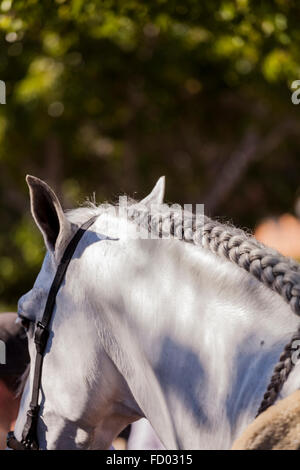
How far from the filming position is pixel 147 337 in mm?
1932

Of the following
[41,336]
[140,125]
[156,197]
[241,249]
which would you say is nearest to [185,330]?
[241,249]

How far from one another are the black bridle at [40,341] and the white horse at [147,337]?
22 millimetres

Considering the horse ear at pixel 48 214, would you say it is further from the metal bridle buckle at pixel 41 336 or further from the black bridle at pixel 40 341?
the metal bridle buckle at pixel 41 336

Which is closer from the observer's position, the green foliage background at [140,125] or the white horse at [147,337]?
the white horse at [147,337]

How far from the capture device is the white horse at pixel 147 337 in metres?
1.77

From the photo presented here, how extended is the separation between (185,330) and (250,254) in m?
0.27

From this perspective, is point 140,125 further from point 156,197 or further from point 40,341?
point 40,341

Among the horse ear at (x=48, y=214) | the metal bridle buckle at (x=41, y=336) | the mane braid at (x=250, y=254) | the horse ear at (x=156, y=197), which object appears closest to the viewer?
the mane braid at (x=250, y=254)

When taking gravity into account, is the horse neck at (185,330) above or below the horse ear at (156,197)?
below

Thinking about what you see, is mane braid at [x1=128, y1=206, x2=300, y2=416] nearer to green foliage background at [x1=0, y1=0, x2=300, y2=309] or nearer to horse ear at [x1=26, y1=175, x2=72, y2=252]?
horse ear at [x1=26, y1=175, x2=72, y2=252]

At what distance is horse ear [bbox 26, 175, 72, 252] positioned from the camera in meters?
2.02

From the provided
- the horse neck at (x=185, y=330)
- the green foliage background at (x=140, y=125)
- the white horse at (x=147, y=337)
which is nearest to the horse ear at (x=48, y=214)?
the white horse at (x=147, y=337)

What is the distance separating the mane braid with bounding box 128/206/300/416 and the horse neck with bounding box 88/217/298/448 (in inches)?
1.0

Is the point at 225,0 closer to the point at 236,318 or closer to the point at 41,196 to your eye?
the point at 41,196
